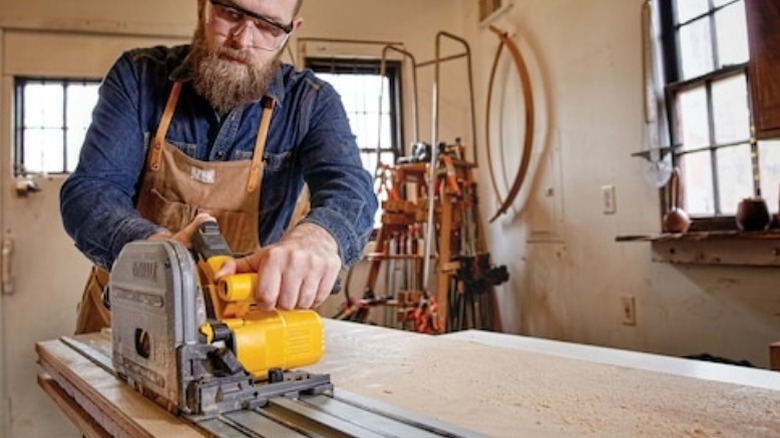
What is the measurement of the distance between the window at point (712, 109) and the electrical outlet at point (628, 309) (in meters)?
0.44

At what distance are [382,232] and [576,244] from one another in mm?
1036

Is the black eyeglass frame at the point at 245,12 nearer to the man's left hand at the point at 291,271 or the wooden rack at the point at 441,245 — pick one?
the man's left hand at the point at 291,271

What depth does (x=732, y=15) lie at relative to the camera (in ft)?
6.83

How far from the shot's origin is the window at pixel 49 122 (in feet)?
10.4

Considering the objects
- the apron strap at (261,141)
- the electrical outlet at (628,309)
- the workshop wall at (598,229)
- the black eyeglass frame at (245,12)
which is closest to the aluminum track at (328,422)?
the apron strap at (261,141)

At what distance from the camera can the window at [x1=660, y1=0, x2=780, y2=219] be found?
2.02m

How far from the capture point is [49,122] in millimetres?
3188

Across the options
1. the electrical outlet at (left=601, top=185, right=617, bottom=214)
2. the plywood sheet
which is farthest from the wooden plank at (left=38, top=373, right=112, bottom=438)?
the electrical outlet at (left=601, top=185, right=617, bottom=214)

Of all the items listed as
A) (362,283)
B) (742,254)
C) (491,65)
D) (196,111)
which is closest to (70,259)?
(362,283)

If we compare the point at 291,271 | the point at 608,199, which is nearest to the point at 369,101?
the point at 608,199

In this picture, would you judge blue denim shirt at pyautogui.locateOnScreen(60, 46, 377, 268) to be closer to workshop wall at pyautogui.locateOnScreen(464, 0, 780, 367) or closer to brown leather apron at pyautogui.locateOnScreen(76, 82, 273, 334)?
brown leather apron at pyautogui.locateOnScreen(76, 82, 273, 334)

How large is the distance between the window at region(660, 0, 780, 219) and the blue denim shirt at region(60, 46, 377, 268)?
150cm

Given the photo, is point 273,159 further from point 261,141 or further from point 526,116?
point 526,116

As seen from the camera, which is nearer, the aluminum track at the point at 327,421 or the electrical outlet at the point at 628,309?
the aluminum track at the point at 327,421
